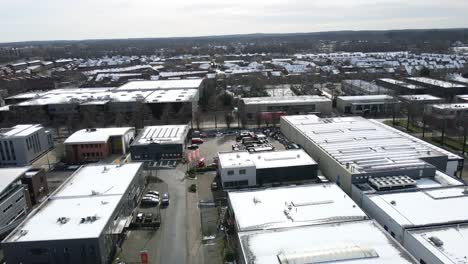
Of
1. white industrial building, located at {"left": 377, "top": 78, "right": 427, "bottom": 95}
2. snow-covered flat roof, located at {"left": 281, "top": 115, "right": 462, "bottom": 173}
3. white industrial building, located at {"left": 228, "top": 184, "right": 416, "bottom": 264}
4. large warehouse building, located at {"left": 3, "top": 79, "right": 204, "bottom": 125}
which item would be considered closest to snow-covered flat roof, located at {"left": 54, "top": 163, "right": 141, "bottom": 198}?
white industrial building, located at {"left": 228, "top": 184, "right": 416, "bottom": 264}

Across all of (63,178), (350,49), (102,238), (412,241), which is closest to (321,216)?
(412,241)

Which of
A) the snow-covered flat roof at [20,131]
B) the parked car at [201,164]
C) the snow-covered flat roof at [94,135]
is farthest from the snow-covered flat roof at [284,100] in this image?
the snow-covered flat roof at [20,131]

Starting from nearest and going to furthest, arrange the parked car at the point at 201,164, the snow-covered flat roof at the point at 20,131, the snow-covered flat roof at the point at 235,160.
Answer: the snow-covered flat roof at the point at 235,160 < the parked car at the point at 201,164 < the snow-covered flat roof at the point at 20,131

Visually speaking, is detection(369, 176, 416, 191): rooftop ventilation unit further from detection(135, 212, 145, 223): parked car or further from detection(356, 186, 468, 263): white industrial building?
detection(135, 212, 145, 223): parked car

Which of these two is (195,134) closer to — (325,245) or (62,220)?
(62,220)

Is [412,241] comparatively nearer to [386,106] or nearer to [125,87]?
[386,106]

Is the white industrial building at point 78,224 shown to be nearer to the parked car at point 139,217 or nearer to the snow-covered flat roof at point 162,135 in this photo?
the parked car at point 139,217
